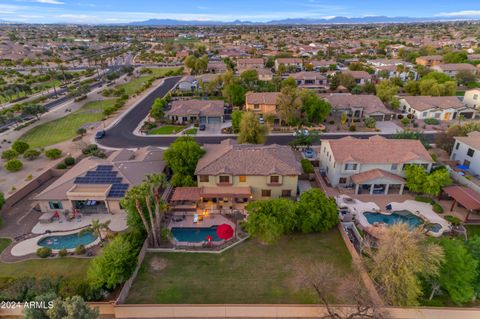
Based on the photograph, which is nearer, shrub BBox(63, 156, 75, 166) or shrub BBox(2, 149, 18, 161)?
shrub BBox(63, 156, 75, 166)

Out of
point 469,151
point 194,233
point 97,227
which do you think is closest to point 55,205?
point 97,227

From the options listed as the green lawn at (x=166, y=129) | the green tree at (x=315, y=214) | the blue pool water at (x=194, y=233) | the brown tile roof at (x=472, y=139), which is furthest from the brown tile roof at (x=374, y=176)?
the green lawn at (x=166, y=129)

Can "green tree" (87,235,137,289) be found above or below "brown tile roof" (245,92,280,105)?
below

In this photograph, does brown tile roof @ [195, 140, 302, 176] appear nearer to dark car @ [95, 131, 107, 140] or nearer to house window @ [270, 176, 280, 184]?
house window @ [270, 176, 280, 184]

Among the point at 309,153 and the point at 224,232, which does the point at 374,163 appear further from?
the point at 224,232

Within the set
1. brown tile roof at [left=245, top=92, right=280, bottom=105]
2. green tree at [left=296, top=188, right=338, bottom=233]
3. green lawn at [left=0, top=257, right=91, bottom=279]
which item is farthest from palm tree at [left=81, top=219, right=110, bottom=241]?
brown tile roof at [left=245, top=92, right=280, bottom=105]
